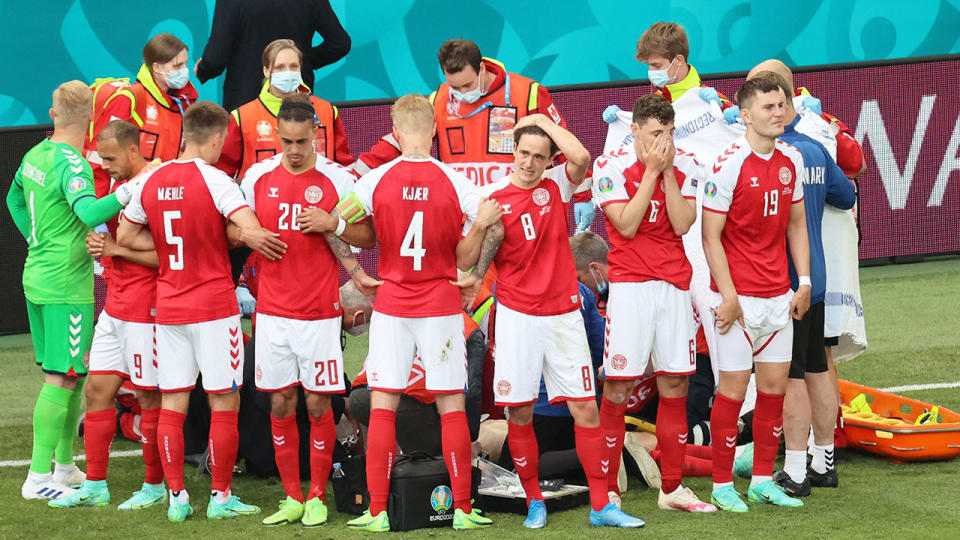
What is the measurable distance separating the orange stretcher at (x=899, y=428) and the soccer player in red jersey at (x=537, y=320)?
6.87 ft

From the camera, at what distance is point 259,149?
8.09 m

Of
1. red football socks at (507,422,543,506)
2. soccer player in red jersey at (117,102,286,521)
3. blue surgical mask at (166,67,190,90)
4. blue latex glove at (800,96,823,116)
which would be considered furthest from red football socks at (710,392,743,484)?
blue surgical mask at (166,67,190,90)

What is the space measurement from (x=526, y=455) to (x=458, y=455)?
13.8 inches

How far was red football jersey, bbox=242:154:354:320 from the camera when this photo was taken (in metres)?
6.63

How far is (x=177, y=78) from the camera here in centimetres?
837

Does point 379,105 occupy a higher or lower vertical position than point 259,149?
higher

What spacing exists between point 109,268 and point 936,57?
9615 millimetres

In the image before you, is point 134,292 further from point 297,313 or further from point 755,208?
point 755,208

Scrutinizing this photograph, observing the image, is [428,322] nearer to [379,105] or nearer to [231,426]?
[231,426]

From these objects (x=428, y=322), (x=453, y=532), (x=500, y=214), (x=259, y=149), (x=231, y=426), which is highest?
(x=259, y=149)

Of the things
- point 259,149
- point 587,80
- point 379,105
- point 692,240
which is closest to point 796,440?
point 692,240

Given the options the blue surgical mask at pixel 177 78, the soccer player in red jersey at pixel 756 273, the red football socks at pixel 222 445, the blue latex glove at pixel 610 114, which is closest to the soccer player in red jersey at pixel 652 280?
the soccer player in red jersey at pixel 756 273

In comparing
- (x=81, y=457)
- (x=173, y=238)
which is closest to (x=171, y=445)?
(x=173, y=238)

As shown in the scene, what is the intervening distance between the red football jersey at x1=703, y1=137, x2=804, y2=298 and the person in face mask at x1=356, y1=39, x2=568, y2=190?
1.69 metres
